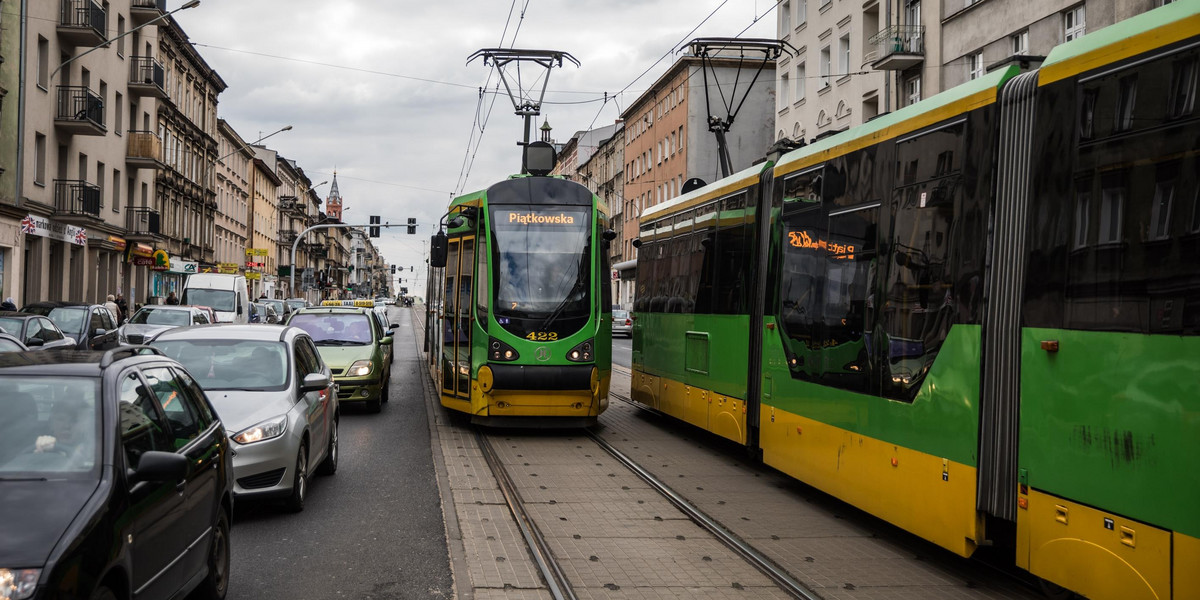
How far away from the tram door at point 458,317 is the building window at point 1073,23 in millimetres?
16122

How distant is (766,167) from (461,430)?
20.3 feet

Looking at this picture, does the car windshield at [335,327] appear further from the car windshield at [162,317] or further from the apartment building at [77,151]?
the apartment building at [77,151]

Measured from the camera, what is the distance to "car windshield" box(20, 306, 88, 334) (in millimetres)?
21172

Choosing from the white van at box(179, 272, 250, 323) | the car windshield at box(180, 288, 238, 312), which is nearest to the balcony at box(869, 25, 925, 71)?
the white van at box(179, 272, 250, 323)

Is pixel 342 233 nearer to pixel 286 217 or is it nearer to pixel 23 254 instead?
pixel 286 217

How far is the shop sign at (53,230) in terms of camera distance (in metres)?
32.5

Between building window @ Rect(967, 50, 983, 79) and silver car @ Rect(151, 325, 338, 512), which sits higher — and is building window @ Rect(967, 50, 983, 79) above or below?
above

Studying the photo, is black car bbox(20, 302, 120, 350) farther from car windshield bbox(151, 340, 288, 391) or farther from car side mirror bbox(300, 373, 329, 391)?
car side mirror bbox(300, 373, 329, 391)

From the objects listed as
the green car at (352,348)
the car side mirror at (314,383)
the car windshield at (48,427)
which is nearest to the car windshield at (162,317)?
the green car at (352,348)

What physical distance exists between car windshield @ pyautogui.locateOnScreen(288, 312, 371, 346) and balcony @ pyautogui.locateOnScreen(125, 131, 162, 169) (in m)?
29.2

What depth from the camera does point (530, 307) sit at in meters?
14.1

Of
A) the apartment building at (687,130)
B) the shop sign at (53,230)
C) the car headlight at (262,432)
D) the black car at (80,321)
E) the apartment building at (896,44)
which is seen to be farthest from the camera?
the apartment building at (687,130)

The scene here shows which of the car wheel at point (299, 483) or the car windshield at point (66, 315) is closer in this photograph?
the car wheel at point (299, 483)

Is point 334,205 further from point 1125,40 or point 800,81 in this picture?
point 1125,40
